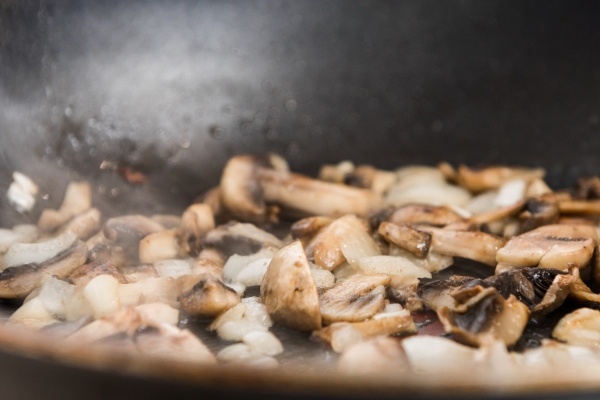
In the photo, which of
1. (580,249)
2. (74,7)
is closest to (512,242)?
(580,249)

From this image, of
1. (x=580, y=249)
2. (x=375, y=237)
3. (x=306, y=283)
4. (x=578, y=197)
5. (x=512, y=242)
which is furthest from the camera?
(x=578, y=197)

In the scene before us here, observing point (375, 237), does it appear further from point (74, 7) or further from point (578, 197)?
point (74, 7)

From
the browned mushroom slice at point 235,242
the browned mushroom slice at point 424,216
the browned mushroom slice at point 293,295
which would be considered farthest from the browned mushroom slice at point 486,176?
the browned mushroom slice at point 293,295

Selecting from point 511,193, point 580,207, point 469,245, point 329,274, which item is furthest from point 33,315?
point 580,207

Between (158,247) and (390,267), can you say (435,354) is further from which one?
(158,247)

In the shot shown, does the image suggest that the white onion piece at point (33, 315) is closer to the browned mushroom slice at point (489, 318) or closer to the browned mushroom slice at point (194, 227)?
the browned mushroom slice at point (194, 227)
